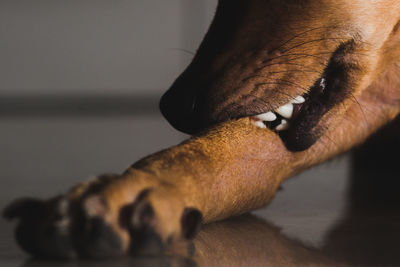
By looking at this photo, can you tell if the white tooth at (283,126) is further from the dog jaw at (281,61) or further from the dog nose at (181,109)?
the dog nose at (181,109)

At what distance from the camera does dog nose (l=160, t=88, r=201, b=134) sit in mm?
1438

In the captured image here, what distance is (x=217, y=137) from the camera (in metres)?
1.36

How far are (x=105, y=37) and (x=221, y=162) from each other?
4.74 metres

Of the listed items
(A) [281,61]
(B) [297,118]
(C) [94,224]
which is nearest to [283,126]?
(B) [297,118]

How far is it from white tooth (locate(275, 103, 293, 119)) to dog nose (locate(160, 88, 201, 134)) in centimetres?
20

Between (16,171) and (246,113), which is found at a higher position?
(246,113)

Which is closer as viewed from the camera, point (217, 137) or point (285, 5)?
point (217, 137)

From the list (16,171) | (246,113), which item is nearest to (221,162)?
(246,113)

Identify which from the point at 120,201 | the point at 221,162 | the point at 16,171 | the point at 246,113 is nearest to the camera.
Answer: the point at 120,201

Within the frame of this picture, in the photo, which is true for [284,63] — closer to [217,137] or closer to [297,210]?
[217,137]

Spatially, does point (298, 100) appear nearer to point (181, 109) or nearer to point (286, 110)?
point (286, 110)

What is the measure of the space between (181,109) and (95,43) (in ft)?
15.0

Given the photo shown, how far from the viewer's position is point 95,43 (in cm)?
586

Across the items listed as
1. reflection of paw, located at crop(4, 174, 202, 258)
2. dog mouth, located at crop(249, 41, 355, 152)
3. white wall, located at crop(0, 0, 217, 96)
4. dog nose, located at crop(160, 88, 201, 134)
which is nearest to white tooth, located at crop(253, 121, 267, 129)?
dog mouth, located at crop(249, 41, 355, 152)
